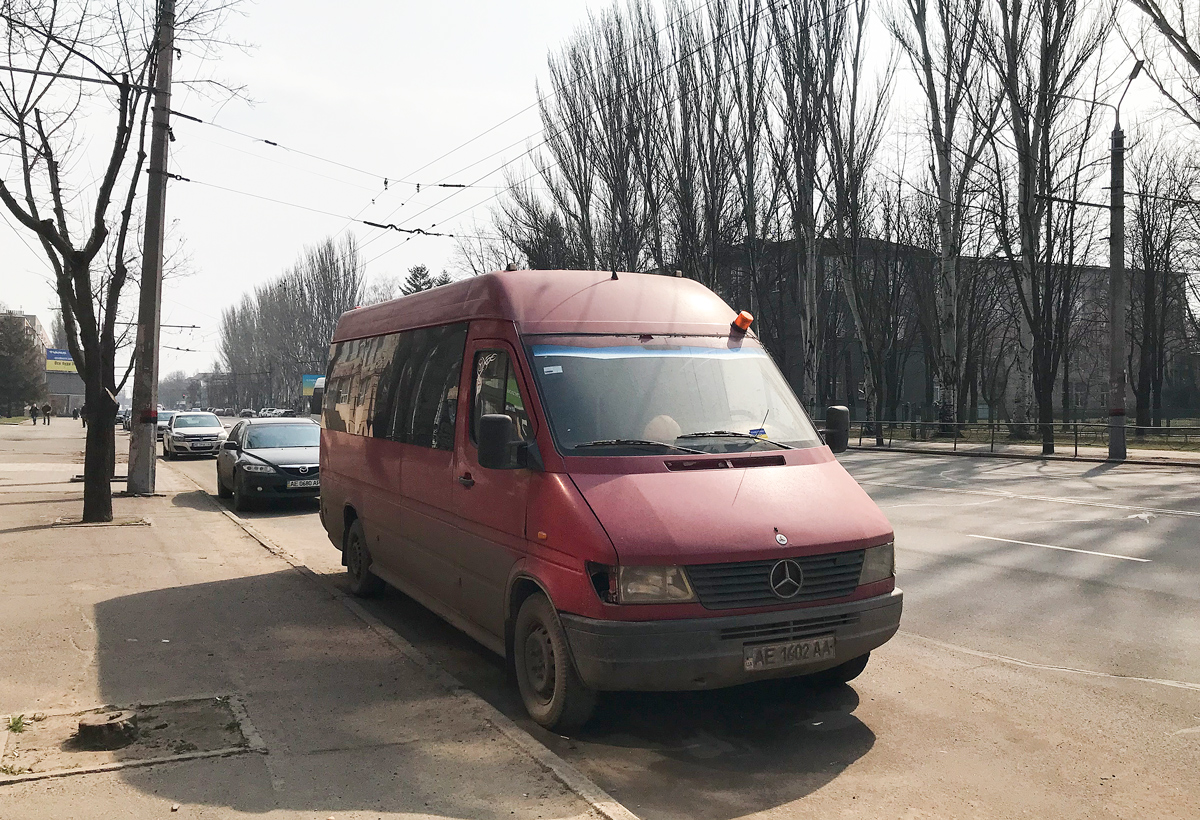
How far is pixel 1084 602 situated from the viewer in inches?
313

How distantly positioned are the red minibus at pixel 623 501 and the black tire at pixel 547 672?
1 cm

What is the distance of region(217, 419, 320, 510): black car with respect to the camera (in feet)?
49.1

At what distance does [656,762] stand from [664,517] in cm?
109

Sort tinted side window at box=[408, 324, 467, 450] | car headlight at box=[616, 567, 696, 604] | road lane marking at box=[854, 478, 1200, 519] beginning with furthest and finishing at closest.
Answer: road lane marking at box=[854, 478, 1200, 519] → tinted side window at box=[408, 324, 467, 450] → car headlight at box=[616, 567, 696, 604]

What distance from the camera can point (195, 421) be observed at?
107ft

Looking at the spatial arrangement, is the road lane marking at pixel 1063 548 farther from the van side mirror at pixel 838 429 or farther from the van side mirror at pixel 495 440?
the van side mirror at pixel 495 440

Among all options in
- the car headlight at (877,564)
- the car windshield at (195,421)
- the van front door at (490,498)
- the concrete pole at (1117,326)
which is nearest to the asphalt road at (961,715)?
the van front door at (490,498)

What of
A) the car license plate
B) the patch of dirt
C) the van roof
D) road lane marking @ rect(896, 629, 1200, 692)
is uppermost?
the van roof

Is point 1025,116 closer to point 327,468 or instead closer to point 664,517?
point 327,468

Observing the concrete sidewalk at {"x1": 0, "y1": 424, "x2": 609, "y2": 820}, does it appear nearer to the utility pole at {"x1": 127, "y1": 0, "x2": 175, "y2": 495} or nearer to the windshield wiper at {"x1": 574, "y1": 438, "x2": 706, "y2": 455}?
the windshield wiper at {"x1": 574, "y1": 438, "x2": 706, "y2": 455}

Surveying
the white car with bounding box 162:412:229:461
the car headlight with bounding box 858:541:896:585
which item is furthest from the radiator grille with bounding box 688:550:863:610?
the white car with bounding box 162:412:229:461

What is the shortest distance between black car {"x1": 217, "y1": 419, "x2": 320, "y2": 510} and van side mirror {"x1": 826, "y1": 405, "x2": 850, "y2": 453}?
9.30 metres

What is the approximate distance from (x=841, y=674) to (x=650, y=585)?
161cm

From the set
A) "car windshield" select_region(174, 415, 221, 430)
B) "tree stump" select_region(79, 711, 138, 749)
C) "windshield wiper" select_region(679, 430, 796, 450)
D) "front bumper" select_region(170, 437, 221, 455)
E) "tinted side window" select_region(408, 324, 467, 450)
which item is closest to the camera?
"tree stump" select_region(79, 711, 138, 749)
